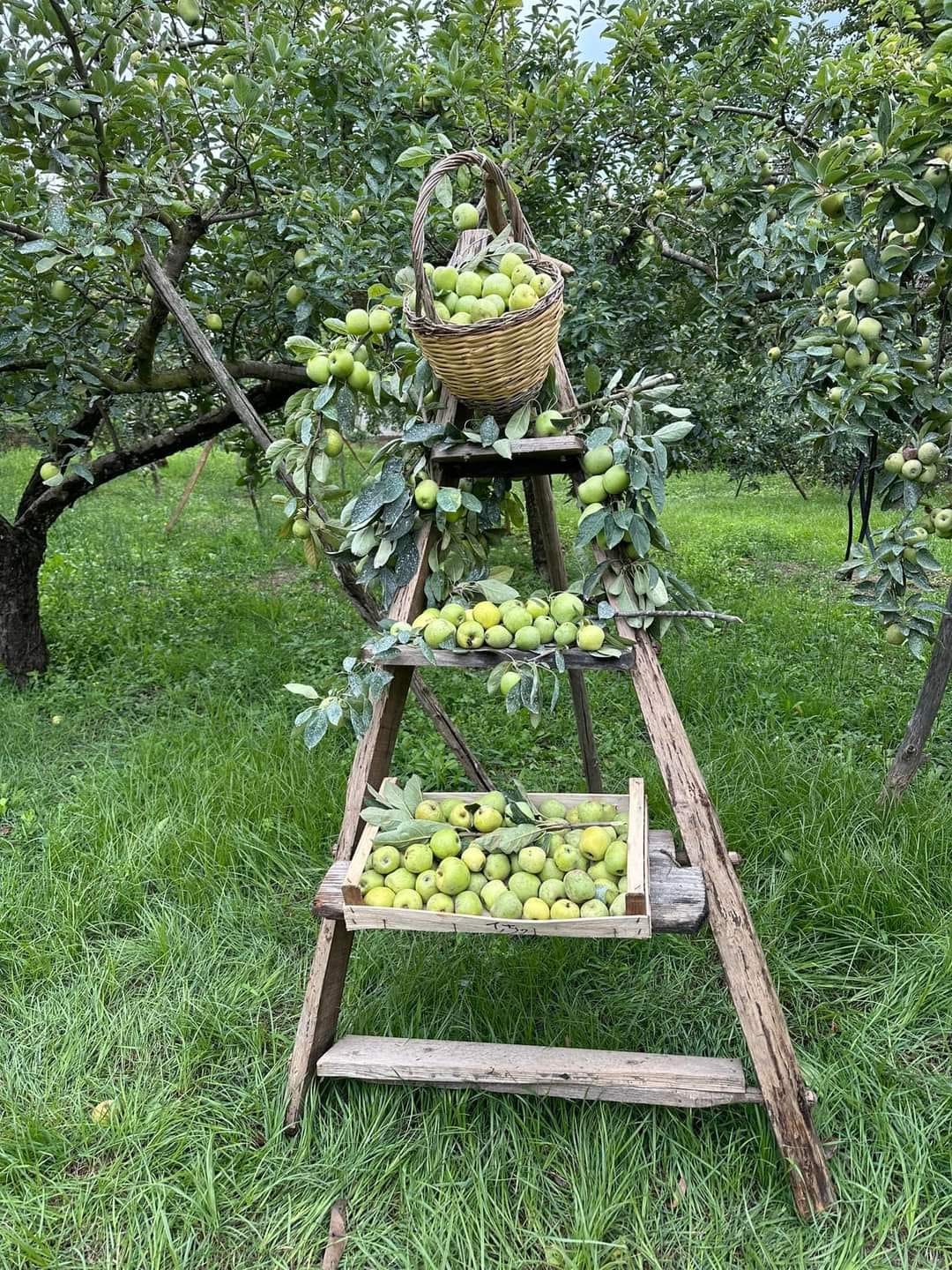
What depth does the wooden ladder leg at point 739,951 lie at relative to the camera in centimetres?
161

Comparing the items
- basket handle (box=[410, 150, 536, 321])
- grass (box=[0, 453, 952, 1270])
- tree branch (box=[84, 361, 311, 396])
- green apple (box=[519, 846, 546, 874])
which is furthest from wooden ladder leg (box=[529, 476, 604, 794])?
tree branch (box=[84, 361, 311, 396])

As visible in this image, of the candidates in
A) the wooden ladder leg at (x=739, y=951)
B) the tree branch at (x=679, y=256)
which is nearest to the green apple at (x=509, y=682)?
the wooden ladder leg at (x=739, y=951)

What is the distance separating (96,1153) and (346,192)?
3085 mm

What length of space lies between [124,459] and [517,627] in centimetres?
315

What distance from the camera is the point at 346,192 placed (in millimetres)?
3025

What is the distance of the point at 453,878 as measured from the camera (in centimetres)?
160

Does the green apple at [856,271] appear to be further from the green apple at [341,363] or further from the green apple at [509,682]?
the green apple at [509,682]

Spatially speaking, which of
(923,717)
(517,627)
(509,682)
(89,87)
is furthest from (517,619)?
(89,87)

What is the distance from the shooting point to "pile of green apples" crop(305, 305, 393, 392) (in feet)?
5.86

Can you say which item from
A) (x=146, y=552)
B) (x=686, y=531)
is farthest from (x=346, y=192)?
(x=686, y=531)

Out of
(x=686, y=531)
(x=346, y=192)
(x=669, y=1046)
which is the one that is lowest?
(x=686, y=531)

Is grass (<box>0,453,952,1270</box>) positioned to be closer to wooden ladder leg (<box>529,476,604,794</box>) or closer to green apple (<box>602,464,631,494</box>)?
wooden ladder leg (<box>529,476,604,794</box>)

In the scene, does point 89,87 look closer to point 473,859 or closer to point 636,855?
point 473,859

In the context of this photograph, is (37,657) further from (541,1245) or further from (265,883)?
(541,1245)
